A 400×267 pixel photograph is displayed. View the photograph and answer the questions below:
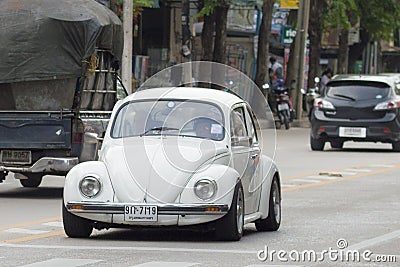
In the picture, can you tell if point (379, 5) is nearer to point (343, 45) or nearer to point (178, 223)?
point (343, 45)

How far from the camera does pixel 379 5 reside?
4812 cm

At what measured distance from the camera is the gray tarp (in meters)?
17.3

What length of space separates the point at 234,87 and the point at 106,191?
13.3 feet

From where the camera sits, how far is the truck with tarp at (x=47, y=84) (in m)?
16.8

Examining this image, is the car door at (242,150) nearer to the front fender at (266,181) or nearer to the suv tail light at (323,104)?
the front fender at (266,181)

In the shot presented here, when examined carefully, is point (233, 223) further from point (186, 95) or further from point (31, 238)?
point (31, 238)

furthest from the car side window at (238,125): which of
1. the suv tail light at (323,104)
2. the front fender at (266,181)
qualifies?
the suv tail light at (323,104)

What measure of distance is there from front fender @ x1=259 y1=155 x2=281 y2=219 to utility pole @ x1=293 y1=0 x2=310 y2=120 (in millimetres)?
28408

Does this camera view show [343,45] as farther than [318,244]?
Yes

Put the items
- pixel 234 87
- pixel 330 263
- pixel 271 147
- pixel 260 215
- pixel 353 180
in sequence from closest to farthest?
pixel 330 263
pixel 260 215
pixel 234 87
pixel 271 147
pixel 353 180

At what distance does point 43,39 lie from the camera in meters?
17.5

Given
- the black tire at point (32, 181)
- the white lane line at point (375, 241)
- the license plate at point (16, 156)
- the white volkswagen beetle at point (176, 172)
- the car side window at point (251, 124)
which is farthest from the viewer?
the black tire at point (32, 181)

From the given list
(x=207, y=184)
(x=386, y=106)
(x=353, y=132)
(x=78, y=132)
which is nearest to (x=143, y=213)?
(x=207, y=184)

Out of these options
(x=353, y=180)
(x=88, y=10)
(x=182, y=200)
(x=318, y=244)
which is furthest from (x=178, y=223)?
(x=353, y=180)
